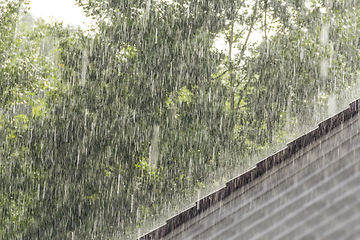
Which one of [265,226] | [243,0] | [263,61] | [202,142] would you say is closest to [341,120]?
[265,226]

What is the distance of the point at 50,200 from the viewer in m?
10.7

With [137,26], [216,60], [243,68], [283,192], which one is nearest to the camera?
[283,192]

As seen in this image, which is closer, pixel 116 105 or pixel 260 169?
pixel 260 169

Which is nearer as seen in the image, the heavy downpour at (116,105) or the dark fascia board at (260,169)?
the dark fascia board at (260,169)

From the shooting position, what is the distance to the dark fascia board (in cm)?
333

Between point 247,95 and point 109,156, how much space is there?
6.31 m

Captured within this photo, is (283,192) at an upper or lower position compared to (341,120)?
lower

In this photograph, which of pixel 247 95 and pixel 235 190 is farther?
pixel 247 95

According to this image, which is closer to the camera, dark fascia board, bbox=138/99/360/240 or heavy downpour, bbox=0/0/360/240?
dark fascia board, bbox=138/99/360/240

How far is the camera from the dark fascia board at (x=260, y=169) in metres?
3.33

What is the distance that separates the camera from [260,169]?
140 inches

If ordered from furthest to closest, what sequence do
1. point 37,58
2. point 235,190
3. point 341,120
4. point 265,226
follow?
point 37,58 → point 235,190 → point 341,120 → point 265,226

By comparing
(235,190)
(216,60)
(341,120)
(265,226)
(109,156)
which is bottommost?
(109,156)

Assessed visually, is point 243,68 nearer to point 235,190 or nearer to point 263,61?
point 263,61
